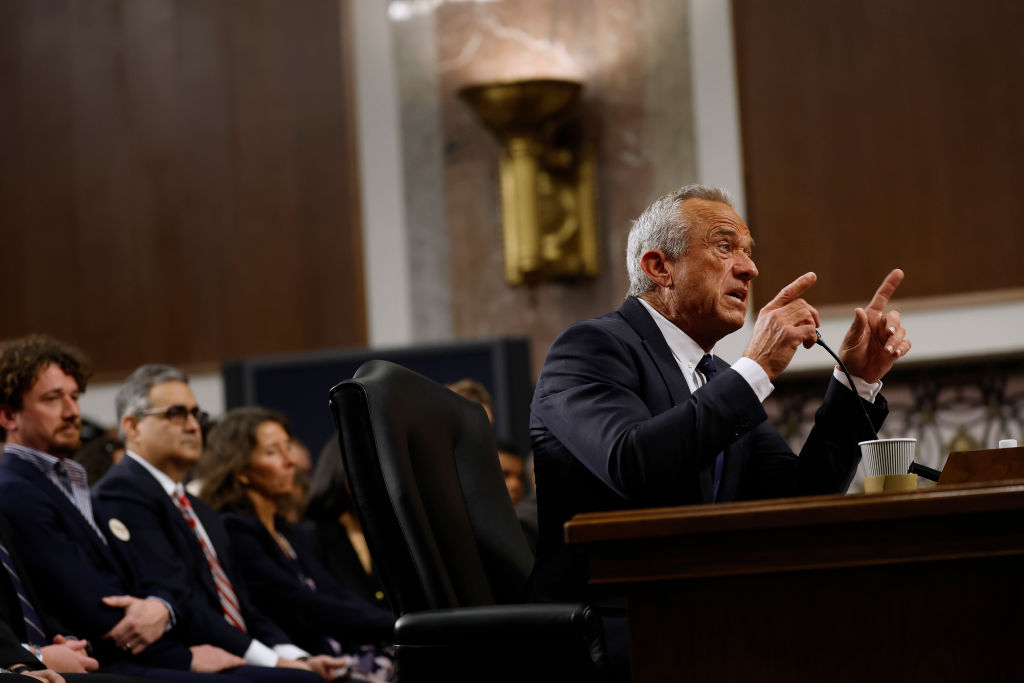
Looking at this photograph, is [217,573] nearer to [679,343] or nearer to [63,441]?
[63,441]

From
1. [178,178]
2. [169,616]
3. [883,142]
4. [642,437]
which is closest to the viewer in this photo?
[642,437]

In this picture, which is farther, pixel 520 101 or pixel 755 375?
pixel 520 101

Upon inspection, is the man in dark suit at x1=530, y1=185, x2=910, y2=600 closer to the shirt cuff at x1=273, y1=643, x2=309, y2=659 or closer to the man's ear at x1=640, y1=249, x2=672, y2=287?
the man's ear at x1=640, y1=249, x2=672, y2=287

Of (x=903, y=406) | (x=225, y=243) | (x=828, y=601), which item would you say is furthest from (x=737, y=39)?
(x=828, y=601)

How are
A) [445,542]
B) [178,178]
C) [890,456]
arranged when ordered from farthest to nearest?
[178,178] → [445,542] → [890,456]

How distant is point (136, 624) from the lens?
304 cm

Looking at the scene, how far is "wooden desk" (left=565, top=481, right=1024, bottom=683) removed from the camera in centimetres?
137

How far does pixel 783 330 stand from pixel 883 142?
4.23 meters

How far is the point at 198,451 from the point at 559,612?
6.96ft

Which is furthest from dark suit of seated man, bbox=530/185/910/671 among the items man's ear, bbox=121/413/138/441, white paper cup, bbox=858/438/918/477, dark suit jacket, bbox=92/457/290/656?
man's ear, bbox=121/413/138/441

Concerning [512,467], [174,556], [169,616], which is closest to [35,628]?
[169,616]

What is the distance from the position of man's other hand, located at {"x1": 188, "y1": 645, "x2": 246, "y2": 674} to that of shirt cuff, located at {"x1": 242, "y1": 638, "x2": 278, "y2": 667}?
137 mm

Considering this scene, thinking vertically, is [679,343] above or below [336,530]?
above

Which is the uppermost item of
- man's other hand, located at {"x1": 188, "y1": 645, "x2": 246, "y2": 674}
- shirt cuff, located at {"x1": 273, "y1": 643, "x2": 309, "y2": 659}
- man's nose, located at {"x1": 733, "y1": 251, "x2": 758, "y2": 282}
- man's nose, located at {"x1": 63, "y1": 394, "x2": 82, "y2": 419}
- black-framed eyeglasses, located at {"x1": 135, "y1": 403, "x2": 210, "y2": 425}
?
man's nose, located at {"x1": 733, "y1": 251, "x2": 758, "y2": 282}
